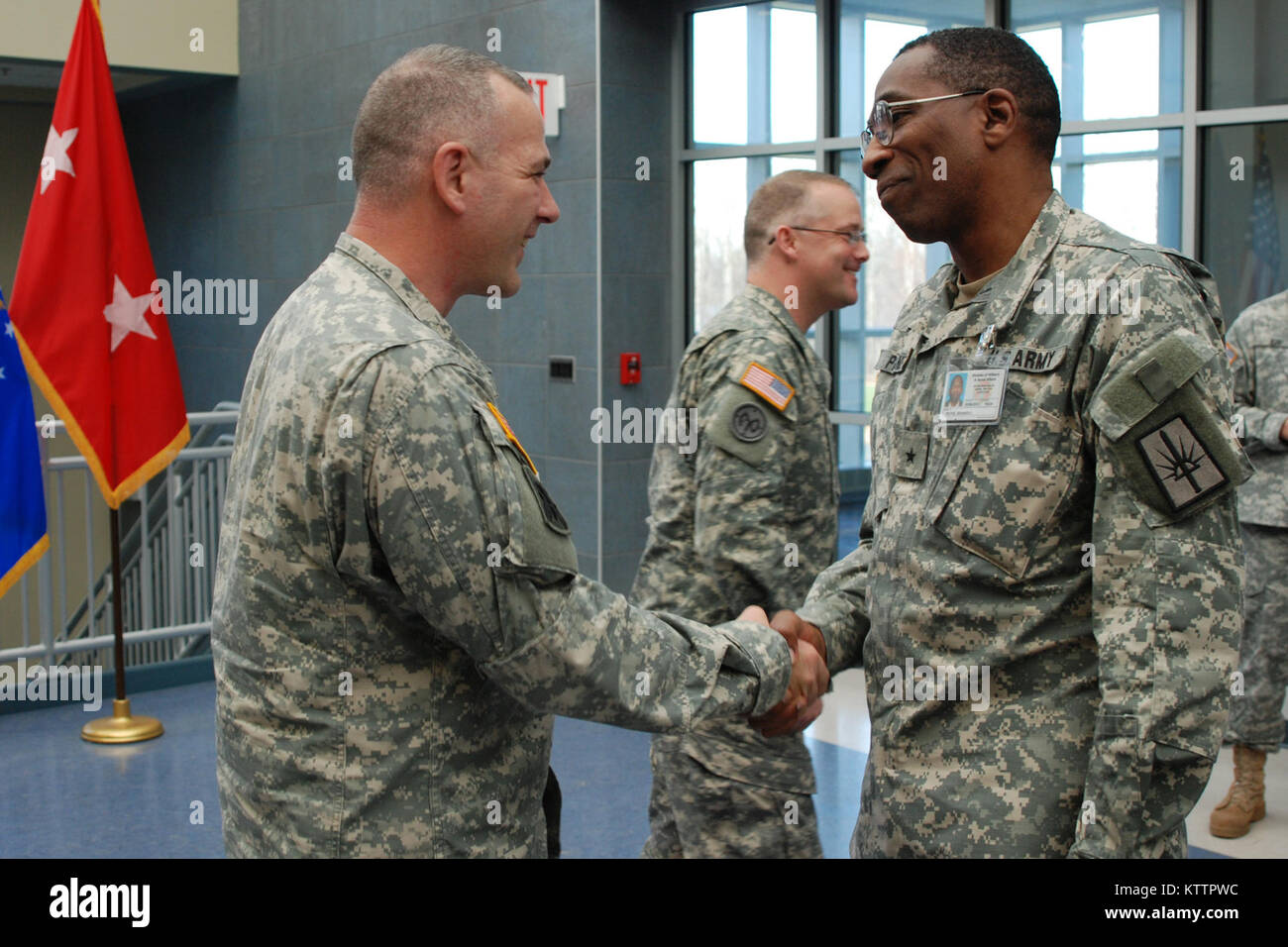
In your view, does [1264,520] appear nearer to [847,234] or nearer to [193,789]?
[847,234]

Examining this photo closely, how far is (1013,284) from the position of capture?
69.7 inches

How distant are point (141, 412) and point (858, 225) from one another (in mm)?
3130

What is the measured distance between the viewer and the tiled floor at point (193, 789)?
4082 millimetres

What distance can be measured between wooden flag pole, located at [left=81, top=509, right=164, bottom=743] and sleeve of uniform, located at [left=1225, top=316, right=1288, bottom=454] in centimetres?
408

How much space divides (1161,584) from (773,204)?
1.93 m

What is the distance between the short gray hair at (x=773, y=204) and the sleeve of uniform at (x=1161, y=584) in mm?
1741

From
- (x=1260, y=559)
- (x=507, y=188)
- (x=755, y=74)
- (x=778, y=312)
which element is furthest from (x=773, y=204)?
(x=755, y=74)

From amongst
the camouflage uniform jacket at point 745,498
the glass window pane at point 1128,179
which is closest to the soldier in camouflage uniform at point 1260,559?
the glass window pane at point 1128,179

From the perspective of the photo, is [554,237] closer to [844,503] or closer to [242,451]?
[844,503]

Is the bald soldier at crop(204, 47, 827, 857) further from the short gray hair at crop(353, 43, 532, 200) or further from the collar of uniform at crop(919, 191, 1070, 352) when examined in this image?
the collar of uniform at crop(919, 191, 1070, 352)

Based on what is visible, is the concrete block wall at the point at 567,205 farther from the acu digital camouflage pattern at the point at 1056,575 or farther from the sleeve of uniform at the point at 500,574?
the sleeve of uniform at the point at 500,574

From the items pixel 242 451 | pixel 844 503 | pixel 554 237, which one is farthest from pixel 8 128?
pixel 242 451

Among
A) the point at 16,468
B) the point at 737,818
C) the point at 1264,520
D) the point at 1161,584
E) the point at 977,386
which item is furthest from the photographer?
the point at 16,468

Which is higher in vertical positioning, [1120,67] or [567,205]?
[1120,67]
